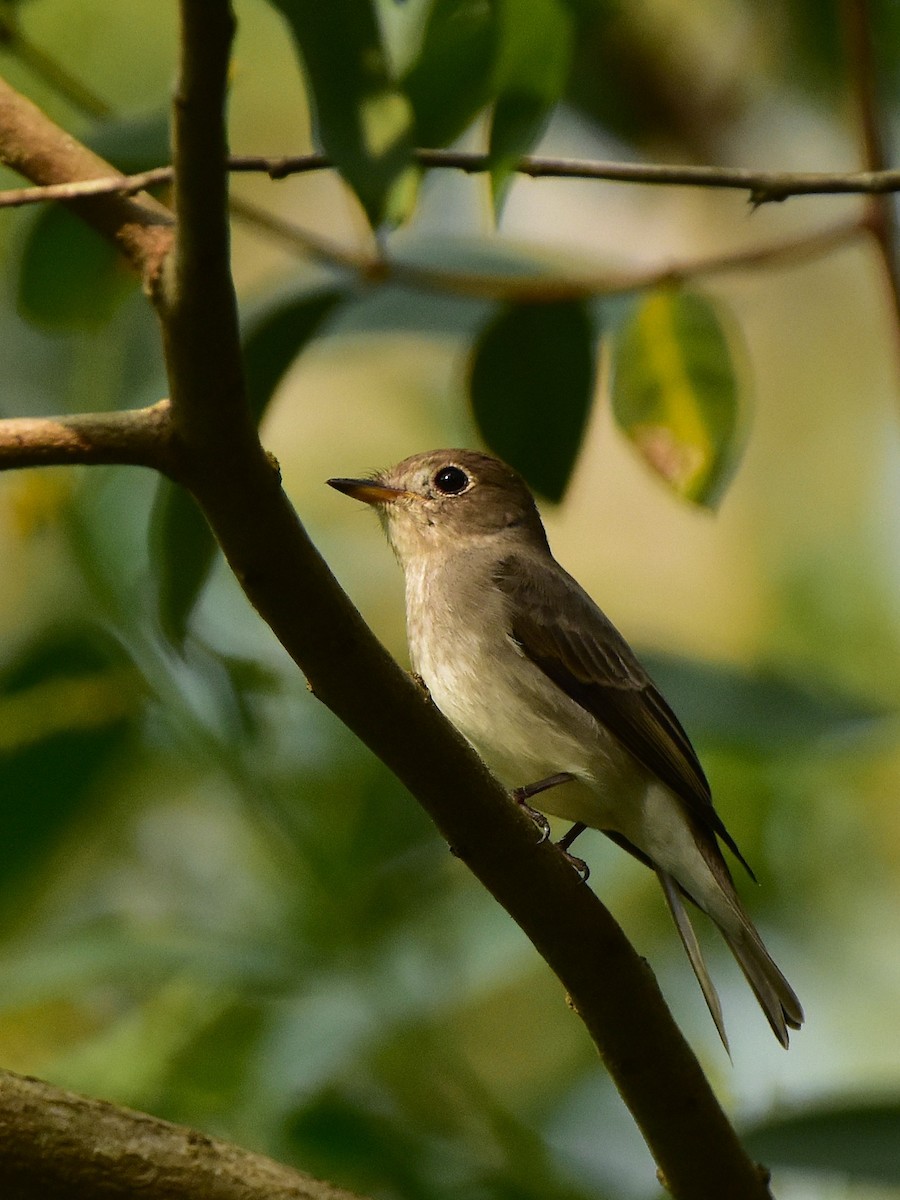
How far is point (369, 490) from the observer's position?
440 centimetres

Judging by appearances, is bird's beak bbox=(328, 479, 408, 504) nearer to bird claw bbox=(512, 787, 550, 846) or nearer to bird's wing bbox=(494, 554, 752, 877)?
bird's wing bbox=(494, 554, 752, 877)

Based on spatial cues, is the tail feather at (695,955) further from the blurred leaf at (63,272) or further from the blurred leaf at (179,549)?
the blurred leaf at (63,272)

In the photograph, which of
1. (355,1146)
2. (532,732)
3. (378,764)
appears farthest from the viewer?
(378,764)

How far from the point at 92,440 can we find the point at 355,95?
22.5 inches

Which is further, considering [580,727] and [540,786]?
[580,727]

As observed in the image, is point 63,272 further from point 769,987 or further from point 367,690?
point 769,987

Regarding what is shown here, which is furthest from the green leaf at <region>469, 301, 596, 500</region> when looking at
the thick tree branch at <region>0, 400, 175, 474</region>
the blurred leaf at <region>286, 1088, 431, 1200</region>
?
the thick tree branch at <region>0, 400, 175, 474</region>

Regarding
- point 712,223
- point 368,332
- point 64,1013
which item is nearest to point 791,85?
point 712,223

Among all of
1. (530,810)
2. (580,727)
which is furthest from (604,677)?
(530,810)

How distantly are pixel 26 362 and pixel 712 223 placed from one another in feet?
11.1

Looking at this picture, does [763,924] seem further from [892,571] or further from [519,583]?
[892,571]

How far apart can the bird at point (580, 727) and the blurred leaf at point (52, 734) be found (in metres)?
0.77

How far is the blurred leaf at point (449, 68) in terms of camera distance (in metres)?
2.59

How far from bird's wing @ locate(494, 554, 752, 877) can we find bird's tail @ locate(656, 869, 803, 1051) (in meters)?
0.20
